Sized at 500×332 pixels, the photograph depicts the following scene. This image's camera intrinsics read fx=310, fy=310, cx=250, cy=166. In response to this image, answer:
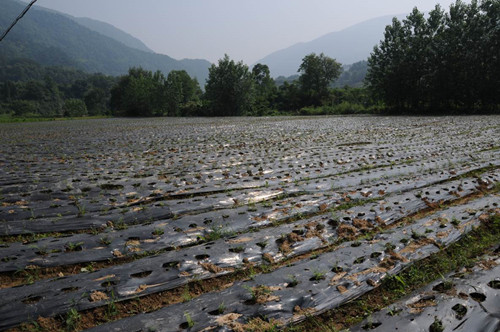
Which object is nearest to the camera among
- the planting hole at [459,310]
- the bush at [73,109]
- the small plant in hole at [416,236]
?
the planting hole at [459,310]

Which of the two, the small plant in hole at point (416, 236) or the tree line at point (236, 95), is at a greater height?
the tree line at point (236, 95)

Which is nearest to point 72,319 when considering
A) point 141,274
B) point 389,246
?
point 141,274

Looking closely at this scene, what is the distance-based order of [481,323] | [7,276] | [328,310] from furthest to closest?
[7,276] → [328,310] → [481,323]

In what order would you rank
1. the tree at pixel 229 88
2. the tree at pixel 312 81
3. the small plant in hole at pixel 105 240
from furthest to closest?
the tree at pixel 312 81 < the tree at pixel 229 88 < the small plant in hole at pixel 105 240

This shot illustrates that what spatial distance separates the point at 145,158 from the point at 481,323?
8.69m

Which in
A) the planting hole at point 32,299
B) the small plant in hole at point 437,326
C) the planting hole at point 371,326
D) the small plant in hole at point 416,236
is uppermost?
the small plant in hole at point 416,236

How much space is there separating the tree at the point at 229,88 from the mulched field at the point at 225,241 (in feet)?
154

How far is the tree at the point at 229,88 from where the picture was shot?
5247 cm

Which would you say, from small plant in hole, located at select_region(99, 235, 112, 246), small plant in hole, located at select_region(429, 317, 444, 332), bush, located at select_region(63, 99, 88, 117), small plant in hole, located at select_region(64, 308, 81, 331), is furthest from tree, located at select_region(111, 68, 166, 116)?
small plant in hole, located at select_region(429, 317, 444, 332)

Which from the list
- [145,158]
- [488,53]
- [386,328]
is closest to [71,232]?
[386,328]

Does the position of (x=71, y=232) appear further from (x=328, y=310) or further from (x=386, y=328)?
(x=386, y=328)

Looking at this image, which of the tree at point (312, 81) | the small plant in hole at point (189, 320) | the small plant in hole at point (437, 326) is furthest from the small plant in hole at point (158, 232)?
the tree at point (312, 81)

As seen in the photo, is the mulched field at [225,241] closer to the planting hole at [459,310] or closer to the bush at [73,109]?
the planting hole at [459,310]

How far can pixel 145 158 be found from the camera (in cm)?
925
